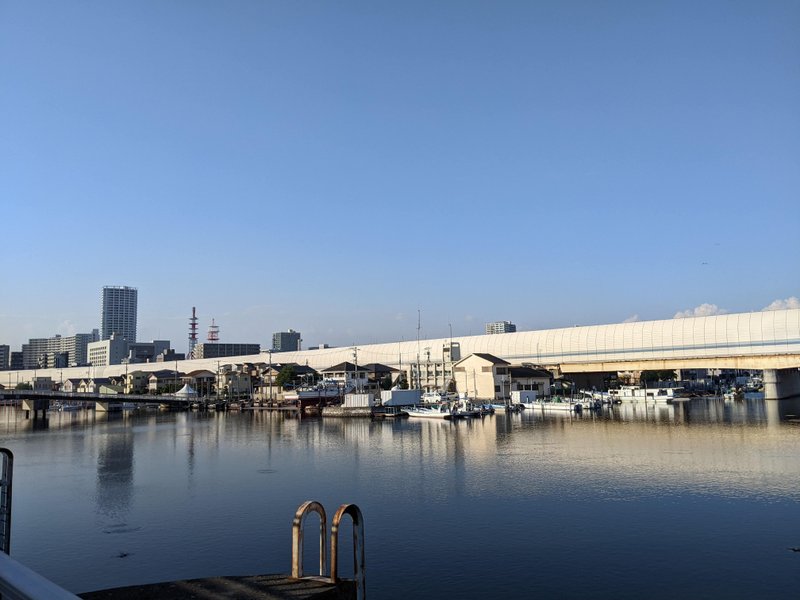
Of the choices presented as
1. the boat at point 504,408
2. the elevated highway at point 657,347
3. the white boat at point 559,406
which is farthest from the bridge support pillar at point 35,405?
the white boat at point 559,406

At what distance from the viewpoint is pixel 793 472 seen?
23.0m

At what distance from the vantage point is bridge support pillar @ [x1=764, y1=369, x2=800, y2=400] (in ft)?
221

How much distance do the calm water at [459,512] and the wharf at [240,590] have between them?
322 cm

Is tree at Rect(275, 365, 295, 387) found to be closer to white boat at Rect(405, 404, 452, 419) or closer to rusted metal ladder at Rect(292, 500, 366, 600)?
white boat at Rect(405, 404, 452, 419)

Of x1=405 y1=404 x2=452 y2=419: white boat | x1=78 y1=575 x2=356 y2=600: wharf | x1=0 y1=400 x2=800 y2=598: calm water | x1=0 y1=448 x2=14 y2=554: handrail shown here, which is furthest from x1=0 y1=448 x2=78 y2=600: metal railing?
x1=405 y1=404 x2=452 y2=419: white boat

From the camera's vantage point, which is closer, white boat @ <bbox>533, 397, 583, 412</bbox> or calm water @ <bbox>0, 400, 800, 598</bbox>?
calm water @ <bbox>0, 400, 800, 598</bbox>

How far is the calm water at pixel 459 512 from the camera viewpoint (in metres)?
12.5

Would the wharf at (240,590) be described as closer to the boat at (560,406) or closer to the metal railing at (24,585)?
the metal railing at (24,585)

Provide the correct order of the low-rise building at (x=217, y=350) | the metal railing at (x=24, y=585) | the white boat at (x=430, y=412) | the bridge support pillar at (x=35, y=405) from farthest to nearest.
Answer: the low-rise building at (x=217, y=350)
the bridge support pillar at (x=35, y=405)
the white boat at (x=430, y=412)
the metal railing at (x=24, y=585)

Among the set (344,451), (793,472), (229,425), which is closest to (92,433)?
(229,425)

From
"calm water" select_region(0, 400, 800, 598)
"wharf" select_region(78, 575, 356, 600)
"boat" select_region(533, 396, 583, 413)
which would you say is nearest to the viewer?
"wharf" select_region(78, 575, 356, 600)

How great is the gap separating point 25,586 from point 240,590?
22.7ft

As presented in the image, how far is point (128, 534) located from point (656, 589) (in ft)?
42.3

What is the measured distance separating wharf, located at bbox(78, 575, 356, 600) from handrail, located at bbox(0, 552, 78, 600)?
636 centimetres
